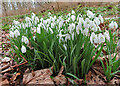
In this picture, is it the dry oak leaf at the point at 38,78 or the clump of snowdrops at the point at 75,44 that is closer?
the clump of snowdrops at the point at 75,44

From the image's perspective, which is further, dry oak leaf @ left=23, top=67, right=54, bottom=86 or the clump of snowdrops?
dry oak leaf @ left=23, top=67, right=54, bottom=86

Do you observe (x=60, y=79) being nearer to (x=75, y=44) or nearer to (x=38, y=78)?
(x=38, y=78)

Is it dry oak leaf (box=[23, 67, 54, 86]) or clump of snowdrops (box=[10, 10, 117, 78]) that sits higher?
clump of snowdrops (box=[10, 10, 117, 78])

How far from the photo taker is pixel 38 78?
4.65ft

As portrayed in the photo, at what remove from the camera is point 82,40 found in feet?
4.50

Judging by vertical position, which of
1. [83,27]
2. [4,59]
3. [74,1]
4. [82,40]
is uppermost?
[74,1]

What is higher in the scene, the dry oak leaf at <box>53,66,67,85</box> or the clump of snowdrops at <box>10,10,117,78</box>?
the clump of snowdrops at <box>10,10,117,78</box>

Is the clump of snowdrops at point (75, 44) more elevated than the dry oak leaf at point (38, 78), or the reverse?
the clump of snowdrops at point (75, 44)

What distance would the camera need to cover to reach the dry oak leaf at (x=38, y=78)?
1361mm

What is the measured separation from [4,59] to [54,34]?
1184 mm

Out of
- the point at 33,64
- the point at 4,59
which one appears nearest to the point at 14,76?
the point at 33,64

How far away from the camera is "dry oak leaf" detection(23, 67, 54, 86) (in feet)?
4.47

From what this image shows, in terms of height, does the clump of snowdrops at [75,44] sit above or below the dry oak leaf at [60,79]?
above

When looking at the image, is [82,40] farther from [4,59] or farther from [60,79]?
[4,59]
